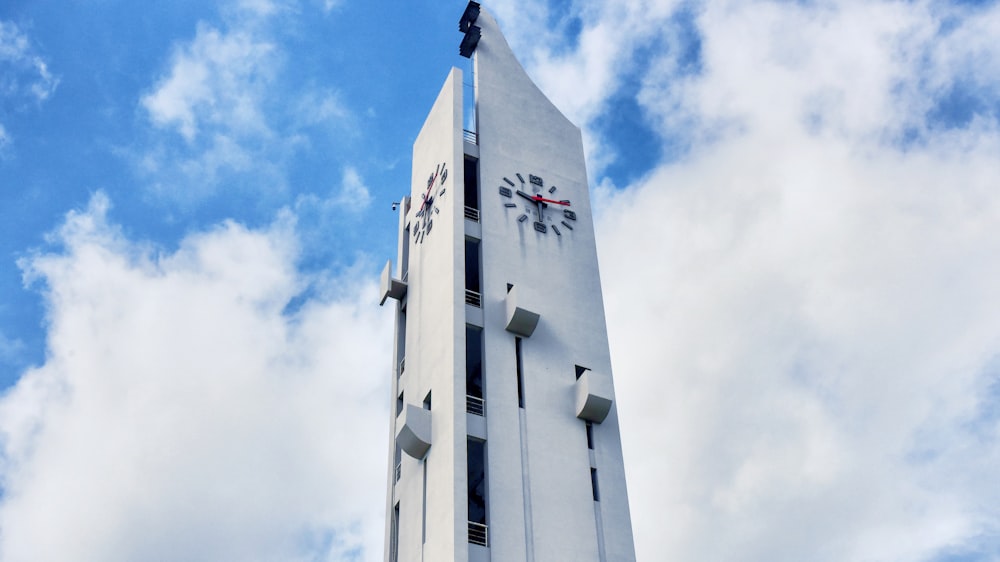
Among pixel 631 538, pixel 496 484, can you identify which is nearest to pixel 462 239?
pixel 496 484

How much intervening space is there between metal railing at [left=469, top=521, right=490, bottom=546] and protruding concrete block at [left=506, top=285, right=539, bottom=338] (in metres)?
6.56

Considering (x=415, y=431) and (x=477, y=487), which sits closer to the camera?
(x=415, y=431)

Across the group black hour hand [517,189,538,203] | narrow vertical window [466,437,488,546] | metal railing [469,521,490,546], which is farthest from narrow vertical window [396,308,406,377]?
metal railing [469,521,490,546]

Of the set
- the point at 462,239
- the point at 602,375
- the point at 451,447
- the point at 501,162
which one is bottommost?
the point at 451,447

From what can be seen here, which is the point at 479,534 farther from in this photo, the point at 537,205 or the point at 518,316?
the point at 537,205

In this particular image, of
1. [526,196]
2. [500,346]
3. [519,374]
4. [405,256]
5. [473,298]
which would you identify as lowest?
[519,374]

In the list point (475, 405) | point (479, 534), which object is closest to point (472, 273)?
point (475, 405)

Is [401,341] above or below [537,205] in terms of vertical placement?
below

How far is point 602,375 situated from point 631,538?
5195 millimetres

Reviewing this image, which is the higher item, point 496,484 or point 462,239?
point 462,239

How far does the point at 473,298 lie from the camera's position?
3256 centimetres

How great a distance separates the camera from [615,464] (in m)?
30.7

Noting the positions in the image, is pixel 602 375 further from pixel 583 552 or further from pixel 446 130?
pixel 446 130

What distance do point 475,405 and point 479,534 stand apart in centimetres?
397
